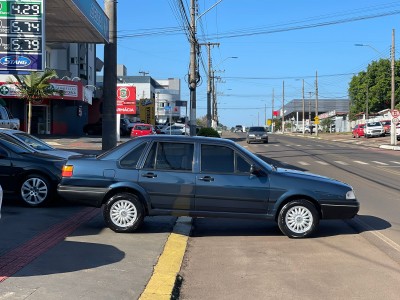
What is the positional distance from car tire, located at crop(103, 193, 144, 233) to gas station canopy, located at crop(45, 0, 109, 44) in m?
11.1

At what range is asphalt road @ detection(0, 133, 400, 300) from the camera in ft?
17.7

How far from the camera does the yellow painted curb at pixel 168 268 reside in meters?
5.21

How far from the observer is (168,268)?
20.4 feet

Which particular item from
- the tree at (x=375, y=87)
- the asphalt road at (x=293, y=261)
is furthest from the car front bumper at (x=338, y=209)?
the tree at (x=375, y=87)

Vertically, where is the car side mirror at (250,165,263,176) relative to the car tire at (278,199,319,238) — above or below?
above

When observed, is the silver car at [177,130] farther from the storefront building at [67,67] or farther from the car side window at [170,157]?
the car side window at [170,157]

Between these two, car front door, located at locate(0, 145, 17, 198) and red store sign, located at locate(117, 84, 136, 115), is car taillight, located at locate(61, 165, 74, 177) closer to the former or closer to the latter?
car front door, located at locate(0, 145, 17, 198)

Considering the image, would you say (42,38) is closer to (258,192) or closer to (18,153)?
(18,153)

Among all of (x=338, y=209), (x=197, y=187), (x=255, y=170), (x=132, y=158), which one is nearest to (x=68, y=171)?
(x=132, y=158)

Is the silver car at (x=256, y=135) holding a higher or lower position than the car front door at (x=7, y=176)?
higher

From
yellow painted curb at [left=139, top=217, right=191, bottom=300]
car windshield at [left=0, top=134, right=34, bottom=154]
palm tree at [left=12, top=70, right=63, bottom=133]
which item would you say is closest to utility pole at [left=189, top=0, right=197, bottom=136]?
palm tree at [left=12, top=70, right=63, bottom=133]

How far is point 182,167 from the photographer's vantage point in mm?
8055

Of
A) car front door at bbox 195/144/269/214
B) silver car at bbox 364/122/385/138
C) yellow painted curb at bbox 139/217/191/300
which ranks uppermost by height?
silver car at bbox 364/122/385/138

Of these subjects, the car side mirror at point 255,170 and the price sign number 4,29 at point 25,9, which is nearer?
the car side mirror at point 255,170
